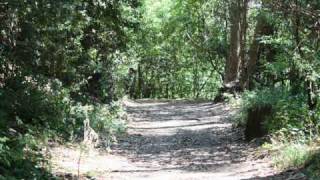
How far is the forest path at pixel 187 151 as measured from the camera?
9656 mm

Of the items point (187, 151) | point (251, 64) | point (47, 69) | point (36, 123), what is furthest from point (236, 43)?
point (36, 123)

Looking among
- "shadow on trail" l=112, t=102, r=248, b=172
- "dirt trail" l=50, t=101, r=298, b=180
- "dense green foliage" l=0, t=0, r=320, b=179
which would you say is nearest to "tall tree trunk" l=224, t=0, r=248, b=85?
"dense green foliage" l=0, t=0, r=320, b=179

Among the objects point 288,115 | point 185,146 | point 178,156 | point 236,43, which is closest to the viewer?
point 288,115

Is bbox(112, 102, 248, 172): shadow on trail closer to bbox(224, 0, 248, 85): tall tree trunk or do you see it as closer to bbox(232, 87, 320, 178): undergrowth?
bbox(232, 87, 320, 178): undergrowth

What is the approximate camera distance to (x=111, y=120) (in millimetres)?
14648

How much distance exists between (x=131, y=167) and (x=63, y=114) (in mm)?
2368

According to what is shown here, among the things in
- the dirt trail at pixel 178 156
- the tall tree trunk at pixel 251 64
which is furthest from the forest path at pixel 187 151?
the tall tree trunk at pixel 251 64

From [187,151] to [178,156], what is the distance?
0.62 meters

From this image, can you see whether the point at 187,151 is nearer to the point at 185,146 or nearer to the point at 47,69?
the point at 185,146

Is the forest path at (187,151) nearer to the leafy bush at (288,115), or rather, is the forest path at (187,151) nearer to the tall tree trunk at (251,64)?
the leafy bush at (288,115)

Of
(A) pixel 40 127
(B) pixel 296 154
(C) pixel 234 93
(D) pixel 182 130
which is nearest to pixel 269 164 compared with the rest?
(B) pixel 296 154

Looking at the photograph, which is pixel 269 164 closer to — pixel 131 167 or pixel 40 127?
pixel 131 167

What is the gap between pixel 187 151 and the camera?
482 inches

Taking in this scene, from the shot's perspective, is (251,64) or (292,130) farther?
(251,64)
